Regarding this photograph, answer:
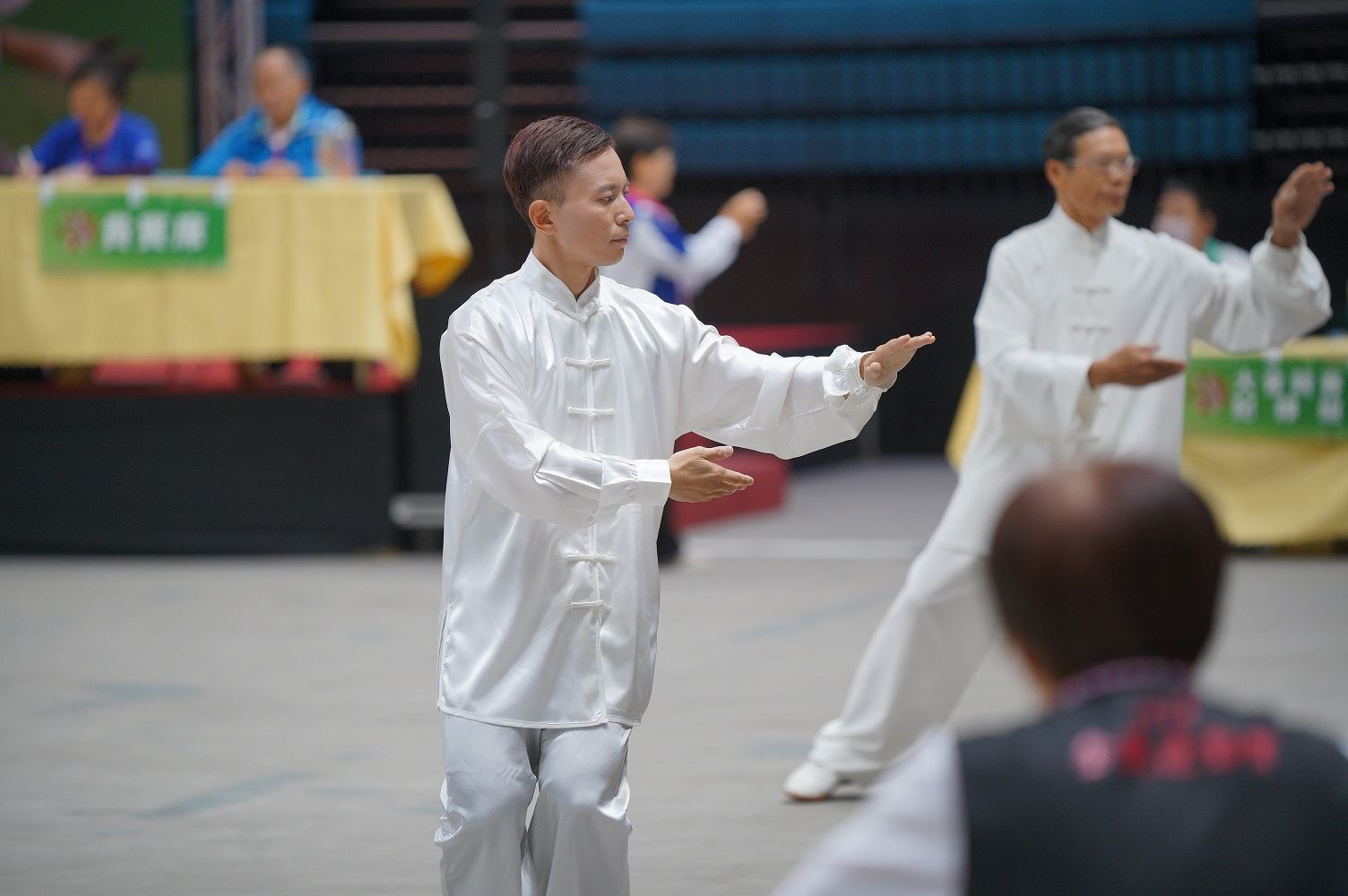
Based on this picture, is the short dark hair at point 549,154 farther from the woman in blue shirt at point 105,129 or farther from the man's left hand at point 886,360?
the woman in blue shirt at point 105,129

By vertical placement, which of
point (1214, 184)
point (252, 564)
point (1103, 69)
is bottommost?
point (252, 564)

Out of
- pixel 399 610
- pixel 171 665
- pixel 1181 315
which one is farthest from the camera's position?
pixel 399 610

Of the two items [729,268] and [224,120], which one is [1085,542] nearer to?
[224,120]

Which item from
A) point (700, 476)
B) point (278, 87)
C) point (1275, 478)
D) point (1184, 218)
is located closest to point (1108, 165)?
point (700, 476)

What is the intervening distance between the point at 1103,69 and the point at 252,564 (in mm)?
7848

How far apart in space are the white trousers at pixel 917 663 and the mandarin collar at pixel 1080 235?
0.77 m

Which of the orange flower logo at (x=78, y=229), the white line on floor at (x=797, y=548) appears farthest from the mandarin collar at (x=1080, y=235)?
the orange flower logo at (x=78, y=229)

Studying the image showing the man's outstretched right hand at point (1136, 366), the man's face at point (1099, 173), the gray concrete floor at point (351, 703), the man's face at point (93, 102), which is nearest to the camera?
the man's outstretched right hand at point (1136, 366)

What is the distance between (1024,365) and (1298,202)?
672 mm

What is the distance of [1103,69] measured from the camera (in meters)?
12.9

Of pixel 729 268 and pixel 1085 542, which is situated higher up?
pixel 1085 542

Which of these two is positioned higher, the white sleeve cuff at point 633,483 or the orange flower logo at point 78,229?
the white sleeve cuff at point 633,483

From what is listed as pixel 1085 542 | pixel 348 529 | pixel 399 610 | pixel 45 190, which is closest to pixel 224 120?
pixel 45 190

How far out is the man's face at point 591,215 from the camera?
2.71m
